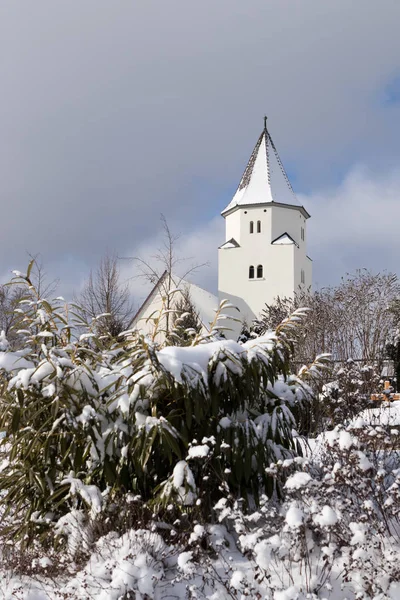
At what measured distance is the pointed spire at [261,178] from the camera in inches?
1719

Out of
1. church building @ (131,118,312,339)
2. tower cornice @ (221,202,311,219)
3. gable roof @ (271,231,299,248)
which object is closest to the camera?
church building @ (131,118,312,339)

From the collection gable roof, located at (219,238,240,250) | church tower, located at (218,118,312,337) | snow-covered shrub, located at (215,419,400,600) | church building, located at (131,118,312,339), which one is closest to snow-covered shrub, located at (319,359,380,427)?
snow-covered shrub, located at (215,419,400,600)

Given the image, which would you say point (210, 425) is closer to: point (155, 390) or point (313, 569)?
point (155, 390)

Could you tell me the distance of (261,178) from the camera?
146ft

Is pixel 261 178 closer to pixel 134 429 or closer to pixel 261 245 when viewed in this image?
pixel 261 245

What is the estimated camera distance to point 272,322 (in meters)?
21.2

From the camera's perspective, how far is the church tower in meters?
42.2

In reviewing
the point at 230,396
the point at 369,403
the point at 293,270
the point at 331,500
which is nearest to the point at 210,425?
the point at 230,396

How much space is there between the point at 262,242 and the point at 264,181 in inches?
192

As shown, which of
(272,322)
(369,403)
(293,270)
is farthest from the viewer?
(293,270)

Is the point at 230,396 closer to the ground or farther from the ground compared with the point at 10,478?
farther from the ground

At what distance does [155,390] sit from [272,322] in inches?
684

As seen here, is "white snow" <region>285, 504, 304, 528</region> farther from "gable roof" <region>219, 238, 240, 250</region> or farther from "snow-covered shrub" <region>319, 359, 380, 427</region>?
"gable roof" <region>219, 238, 240, 250</region>

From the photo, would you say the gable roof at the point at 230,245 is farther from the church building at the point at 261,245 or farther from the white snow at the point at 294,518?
the white snow at the point at 294,518
